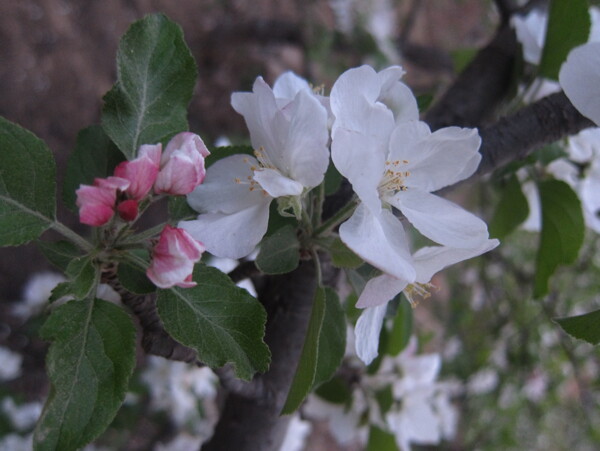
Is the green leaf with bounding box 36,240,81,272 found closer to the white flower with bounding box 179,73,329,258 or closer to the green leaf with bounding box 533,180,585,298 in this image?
the white flower with bounding box 179,73,329,258

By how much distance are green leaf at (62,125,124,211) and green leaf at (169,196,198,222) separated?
0.11 meters

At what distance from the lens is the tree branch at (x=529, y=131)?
0.78 metres

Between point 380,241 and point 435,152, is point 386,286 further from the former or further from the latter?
point 435,152

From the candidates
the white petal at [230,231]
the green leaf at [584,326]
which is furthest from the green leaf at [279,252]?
the green leaf at [584,326]

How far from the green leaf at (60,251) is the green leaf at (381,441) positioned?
757 millimetres

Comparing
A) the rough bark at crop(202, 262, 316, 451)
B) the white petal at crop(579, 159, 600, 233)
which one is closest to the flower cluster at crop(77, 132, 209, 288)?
the rough bark at crop(202, 262, 316, 451)

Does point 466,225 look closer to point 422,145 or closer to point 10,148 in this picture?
point 422,145

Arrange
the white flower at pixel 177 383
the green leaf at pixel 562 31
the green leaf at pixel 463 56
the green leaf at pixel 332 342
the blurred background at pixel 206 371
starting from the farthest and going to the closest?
the blurred background at pixel 206 371
the white flower at pixel 177 383
the green leaf at pixel 463 56
the green leaf at pixel 562 31
the green leaf at pixel 332 342

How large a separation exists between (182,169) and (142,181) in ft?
0.13

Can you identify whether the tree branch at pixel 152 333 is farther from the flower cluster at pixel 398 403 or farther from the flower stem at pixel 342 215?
the flower cluster at pixel 398 403

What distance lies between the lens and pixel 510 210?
1036 millimetres

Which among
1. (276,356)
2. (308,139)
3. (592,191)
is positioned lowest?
(276,356)

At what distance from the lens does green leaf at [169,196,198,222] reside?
62 cm

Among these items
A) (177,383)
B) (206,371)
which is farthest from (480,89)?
(177,383)
